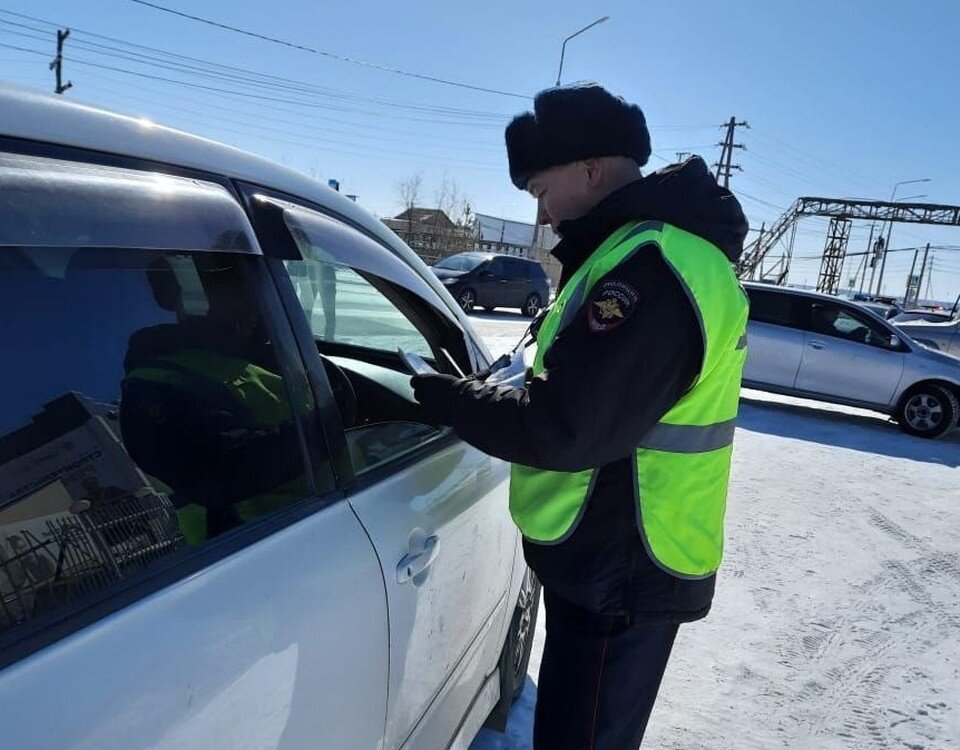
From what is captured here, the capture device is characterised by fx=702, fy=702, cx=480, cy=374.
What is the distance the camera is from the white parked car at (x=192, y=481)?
0.87 metres

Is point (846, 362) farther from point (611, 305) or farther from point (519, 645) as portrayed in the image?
point (611, 305)

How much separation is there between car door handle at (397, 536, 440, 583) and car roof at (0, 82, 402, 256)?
2.52 feet

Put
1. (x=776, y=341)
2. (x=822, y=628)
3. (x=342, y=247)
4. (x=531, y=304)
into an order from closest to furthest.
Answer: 1. (x=342, y=247)
2. (x=822, y=628)
3. (x=776, y=341)
4. (x=531, y=304)

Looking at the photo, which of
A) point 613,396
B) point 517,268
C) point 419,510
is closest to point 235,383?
point 419,510

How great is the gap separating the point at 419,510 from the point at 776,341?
887 centimetres

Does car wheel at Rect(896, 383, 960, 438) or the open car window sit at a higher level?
the open car window

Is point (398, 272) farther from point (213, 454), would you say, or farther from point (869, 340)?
point (869, 340)

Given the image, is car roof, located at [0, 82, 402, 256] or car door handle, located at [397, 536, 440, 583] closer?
car roof, located at [0, 82, 402, 256]

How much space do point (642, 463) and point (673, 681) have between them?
6.23 feet

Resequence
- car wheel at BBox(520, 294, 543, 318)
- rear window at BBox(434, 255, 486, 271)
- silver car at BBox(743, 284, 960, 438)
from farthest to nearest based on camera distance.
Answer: car wheel at BBox(520, 294, 543, 318), rear window at BBox(434, 255, 486, 271), silver car at BBox(743, 284, 960, 438)

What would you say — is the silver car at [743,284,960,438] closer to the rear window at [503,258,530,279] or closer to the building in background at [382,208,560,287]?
the rear window at [503,258,530,279]

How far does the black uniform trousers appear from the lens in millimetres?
1506

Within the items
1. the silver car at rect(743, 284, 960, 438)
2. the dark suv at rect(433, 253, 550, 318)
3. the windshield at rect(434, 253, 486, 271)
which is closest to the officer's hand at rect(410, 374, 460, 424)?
the silver car at rect(743, 284, 960, 438)

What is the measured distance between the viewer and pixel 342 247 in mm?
1512
